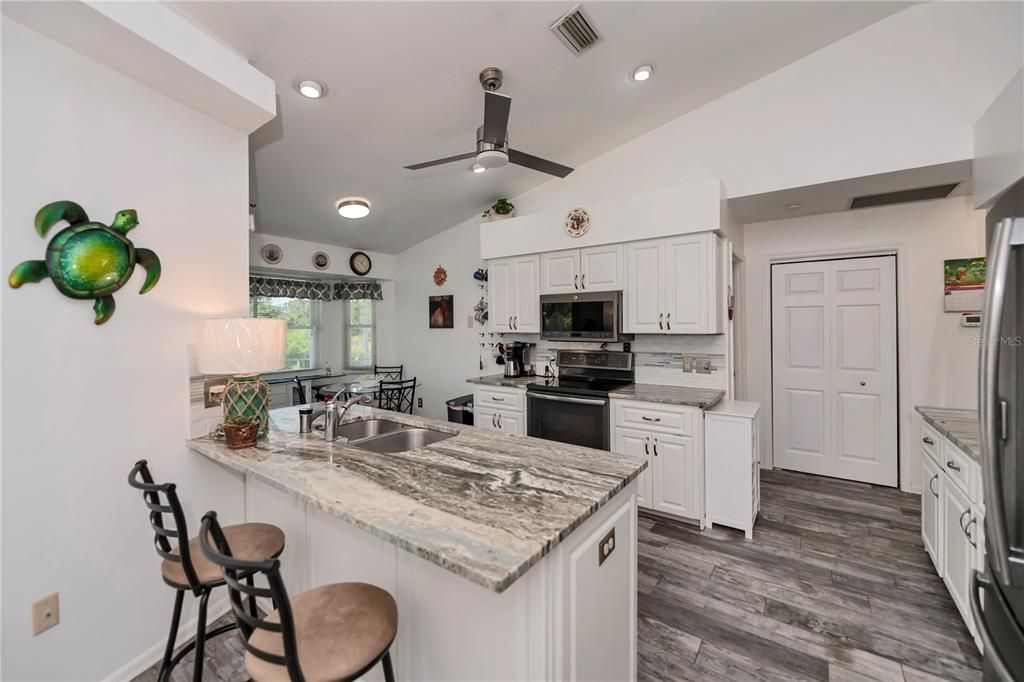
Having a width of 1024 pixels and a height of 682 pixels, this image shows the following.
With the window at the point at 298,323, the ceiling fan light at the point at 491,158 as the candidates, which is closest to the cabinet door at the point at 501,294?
the ceiling fan light at the point at 491,158

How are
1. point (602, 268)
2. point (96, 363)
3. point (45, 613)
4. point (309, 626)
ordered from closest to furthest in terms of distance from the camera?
point (309, 626) → point (45, 613) → point (96, 363) → point (602, 268)

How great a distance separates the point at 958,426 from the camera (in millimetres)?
2184

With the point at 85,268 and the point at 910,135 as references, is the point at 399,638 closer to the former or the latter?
the point at 85,268

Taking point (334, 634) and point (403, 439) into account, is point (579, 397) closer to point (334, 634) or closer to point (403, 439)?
point (403, 439)

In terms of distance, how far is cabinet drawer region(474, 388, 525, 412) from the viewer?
3804 mm

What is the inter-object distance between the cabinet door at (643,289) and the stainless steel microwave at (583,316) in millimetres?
100

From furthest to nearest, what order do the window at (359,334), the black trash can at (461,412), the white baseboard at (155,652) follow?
1. the window at (359,334)
2. the black trash can at (461,412)
3. the white baseboard at (155,652)

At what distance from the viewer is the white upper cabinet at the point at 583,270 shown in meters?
3.63

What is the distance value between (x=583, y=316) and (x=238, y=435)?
2.76m

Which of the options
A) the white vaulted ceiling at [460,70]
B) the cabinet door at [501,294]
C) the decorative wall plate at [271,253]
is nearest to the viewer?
the white vaulted ceiling at [460,70]

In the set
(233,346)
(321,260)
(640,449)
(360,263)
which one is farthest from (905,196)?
(321,260)

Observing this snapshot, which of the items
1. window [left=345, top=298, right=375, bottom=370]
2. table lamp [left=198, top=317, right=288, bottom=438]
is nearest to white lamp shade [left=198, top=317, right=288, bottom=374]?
table lamp [left=198, top=317, right=288, bottom=438]

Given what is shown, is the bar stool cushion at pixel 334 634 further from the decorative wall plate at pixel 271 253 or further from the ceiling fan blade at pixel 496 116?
the decorative wall plate at pixel 271 253

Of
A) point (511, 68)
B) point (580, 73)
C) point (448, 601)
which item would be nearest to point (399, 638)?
point (448, 601)
